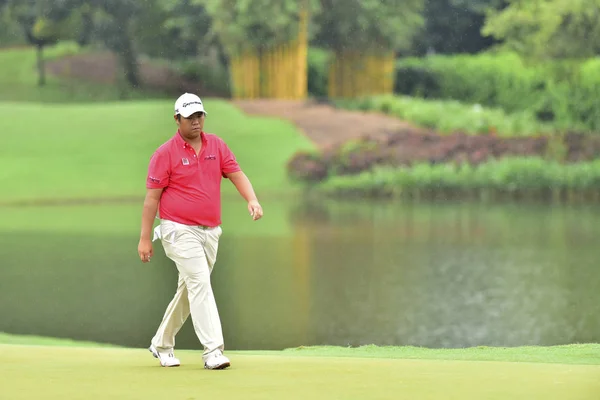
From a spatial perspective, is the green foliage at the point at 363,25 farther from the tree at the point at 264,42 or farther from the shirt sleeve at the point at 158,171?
the shirt sleeve at the point at 158,171

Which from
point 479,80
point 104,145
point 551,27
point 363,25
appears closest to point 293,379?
point 104,145

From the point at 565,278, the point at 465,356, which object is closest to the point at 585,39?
the point at 565,278

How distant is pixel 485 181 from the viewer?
29.9m

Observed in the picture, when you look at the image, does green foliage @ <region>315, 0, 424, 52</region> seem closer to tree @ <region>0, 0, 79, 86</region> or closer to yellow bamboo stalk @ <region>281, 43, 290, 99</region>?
yellow bamboo stalk @ <region>281, 43, 290, 99</region>

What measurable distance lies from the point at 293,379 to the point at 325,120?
107 ft

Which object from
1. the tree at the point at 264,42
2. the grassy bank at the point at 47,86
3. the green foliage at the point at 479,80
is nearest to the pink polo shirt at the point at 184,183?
the tree at the point at 264,42

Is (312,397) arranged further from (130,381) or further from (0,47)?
(0,47)

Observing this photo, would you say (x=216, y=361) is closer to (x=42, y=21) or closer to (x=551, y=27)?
(x=551, y=27)

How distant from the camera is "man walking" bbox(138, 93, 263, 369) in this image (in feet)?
22.9

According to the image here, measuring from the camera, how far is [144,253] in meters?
7.14

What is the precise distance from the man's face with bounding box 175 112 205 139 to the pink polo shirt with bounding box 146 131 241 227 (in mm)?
56

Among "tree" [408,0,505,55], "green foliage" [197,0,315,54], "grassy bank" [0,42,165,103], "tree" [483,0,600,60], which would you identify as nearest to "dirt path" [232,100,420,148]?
"green foliage" [197,0,315,54]

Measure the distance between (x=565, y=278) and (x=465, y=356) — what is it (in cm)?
850

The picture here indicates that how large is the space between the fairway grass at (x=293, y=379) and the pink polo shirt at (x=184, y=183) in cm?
80
